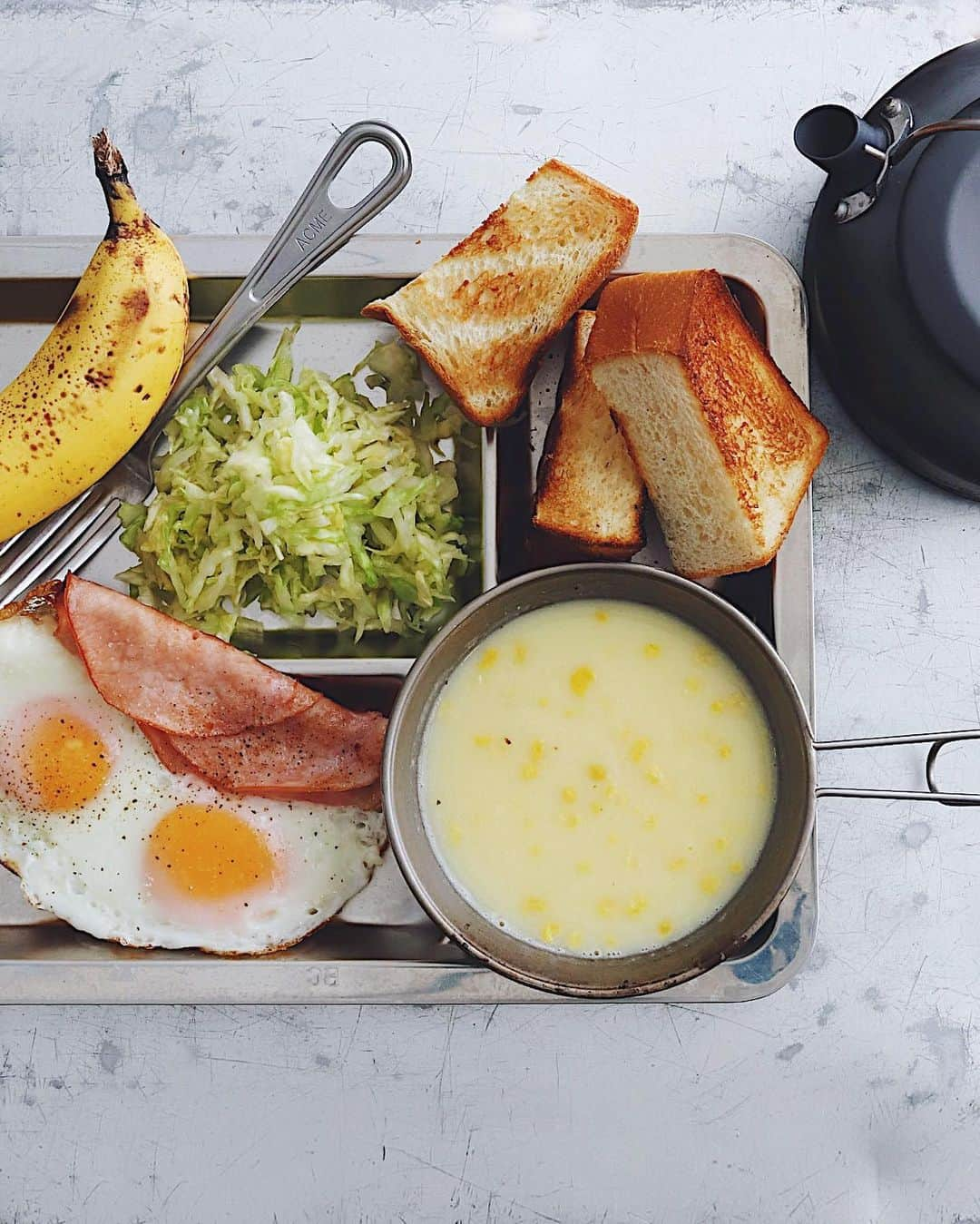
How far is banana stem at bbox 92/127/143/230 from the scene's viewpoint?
53.8 inches

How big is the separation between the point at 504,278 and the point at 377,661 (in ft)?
1.88

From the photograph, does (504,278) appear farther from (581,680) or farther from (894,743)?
(894,743)

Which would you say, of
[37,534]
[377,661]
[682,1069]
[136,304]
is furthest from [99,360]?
[682,1069]

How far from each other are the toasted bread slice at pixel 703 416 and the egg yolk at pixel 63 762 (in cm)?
90

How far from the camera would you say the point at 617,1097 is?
1.71 meters

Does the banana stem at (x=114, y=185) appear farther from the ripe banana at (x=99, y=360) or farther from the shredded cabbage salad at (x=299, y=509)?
the shredded cabbage salad at (x=299, y=509)

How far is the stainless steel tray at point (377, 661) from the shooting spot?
1.55 m

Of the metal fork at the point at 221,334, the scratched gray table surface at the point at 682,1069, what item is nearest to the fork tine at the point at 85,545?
the metal fork at the point at 221,334

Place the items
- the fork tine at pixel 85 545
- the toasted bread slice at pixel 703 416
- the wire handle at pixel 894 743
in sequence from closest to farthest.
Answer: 1. the wire handle at pixel 894 743
2. the toasted bread slice at pixel 703 416
3. the fork tine at pixel 85 545

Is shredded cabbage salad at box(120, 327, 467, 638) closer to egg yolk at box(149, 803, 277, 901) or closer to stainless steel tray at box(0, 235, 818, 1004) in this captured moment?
stainless steel tray at box(0, 235, 818, 1004)

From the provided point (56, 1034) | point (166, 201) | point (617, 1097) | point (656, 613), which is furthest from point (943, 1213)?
point (166, 201)

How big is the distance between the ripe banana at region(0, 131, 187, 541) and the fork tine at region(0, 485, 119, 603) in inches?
4.9

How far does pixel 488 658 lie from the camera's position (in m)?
1.42

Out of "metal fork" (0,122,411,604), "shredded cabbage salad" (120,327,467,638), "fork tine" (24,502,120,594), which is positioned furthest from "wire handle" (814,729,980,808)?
"fork tine" (24,502,120,594)
